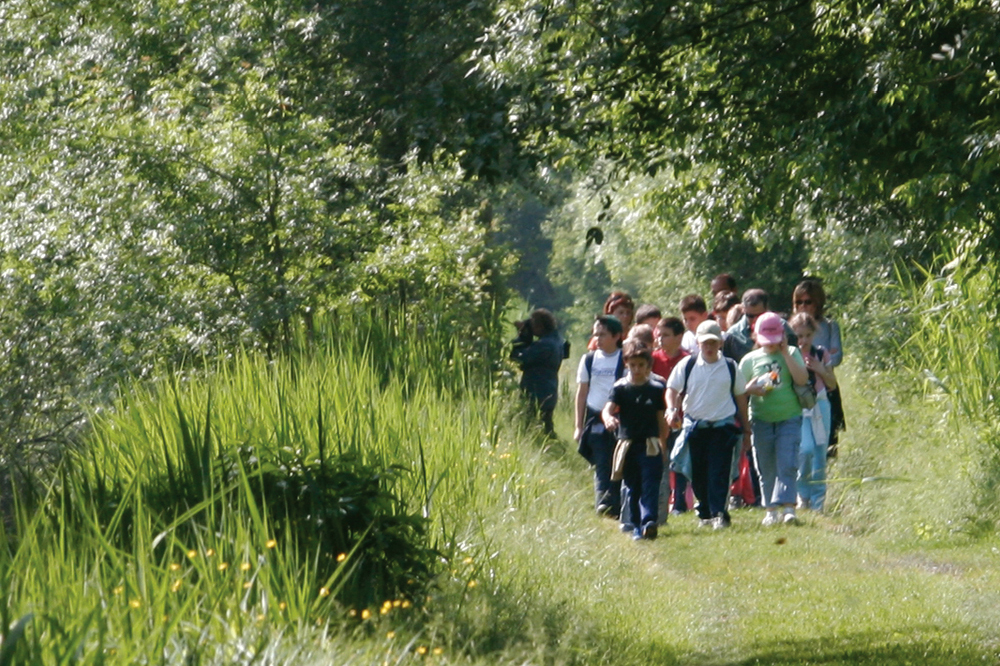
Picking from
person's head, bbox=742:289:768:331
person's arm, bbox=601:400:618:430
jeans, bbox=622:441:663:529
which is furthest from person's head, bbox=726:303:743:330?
jeans, bbox=622:441:663:529

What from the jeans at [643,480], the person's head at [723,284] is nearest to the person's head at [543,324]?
the person's head at [723,284]

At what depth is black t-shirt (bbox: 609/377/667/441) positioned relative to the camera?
39.0 ft

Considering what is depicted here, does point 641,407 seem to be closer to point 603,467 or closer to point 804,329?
point 603,467

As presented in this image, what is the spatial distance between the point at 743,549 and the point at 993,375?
7.80ft

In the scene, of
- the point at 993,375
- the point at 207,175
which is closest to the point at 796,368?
the point at 993,375

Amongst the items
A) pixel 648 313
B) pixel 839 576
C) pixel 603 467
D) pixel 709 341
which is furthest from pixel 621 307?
pixel 839 576

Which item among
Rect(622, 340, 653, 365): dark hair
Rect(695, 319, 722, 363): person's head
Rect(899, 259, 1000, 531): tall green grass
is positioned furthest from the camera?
Rect(695, 319, 722, 363): person's head

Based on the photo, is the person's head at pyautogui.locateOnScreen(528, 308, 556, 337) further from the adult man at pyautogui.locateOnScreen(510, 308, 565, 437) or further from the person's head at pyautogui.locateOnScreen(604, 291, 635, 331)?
the person's head at pyautogui.locateOnScreen(604, 291, 635, 331)

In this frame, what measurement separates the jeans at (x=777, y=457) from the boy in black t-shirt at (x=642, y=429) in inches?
44.5

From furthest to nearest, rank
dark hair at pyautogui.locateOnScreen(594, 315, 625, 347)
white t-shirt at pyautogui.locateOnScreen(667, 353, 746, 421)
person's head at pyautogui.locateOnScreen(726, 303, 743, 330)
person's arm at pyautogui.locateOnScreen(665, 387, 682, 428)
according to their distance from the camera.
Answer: person's head at pyautogui.locateOnScreen(726, 303, 743, 330)
dark hair at pyautogui.locateOnScreen(594, 315, 625, 347)
person's arm at pyautogui.locateOnScreen(665, 387, 682, 428)
white t-shirt at pyautogui.locateOnScreen(667, 353, 746, 421)

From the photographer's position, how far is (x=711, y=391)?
12312 mm

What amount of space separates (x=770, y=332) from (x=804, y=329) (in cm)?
62

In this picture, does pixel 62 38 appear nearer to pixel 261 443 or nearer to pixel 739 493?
pixel 739 493

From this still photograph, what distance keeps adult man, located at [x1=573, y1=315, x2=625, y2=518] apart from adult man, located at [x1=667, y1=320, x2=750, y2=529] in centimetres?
56
